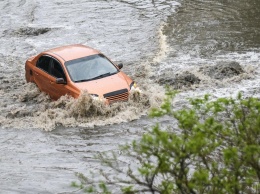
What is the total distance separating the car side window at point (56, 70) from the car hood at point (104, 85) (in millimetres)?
792

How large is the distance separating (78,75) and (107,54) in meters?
6.60

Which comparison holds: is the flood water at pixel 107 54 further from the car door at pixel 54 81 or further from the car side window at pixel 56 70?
the car side window at pixel 56 70

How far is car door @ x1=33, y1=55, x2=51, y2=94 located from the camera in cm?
1492

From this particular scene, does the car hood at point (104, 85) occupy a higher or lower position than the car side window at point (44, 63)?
higher

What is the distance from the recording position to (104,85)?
44.9ft

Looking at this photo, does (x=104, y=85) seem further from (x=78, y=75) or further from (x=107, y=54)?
(x=107, y=54)

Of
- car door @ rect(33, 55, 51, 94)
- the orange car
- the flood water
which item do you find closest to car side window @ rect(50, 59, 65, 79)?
the orange car

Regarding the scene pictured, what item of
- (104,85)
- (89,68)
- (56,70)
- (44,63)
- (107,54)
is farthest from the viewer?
(107,54)

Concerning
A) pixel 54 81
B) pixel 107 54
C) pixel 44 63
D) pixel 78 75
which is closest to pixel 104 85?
pixel 78 75

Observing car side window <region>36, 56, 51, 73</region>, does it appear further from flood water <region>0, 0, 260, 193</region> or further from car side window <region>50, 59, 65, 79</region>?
flood water <region>0, 0, 260, 193</region>

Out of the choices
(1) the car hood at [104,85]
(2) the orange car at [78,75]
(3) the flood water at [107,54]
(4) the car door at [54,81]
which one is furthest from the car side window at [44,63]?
(1) the car hood at [104,85]

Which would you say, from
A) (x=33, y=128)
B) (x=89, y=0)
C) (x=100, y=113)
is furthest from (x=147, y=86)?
(x=89, y=0)

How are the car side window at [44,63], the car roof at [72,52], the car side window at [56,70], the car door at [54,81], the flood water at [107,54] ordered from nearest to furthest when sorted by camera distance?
the flood water at [107,54], the car door at [54,81], the car side window at [56,70], the car roof at [72,52], the car side window at [44,63]

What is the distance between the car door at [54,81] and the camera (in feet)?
46.3
